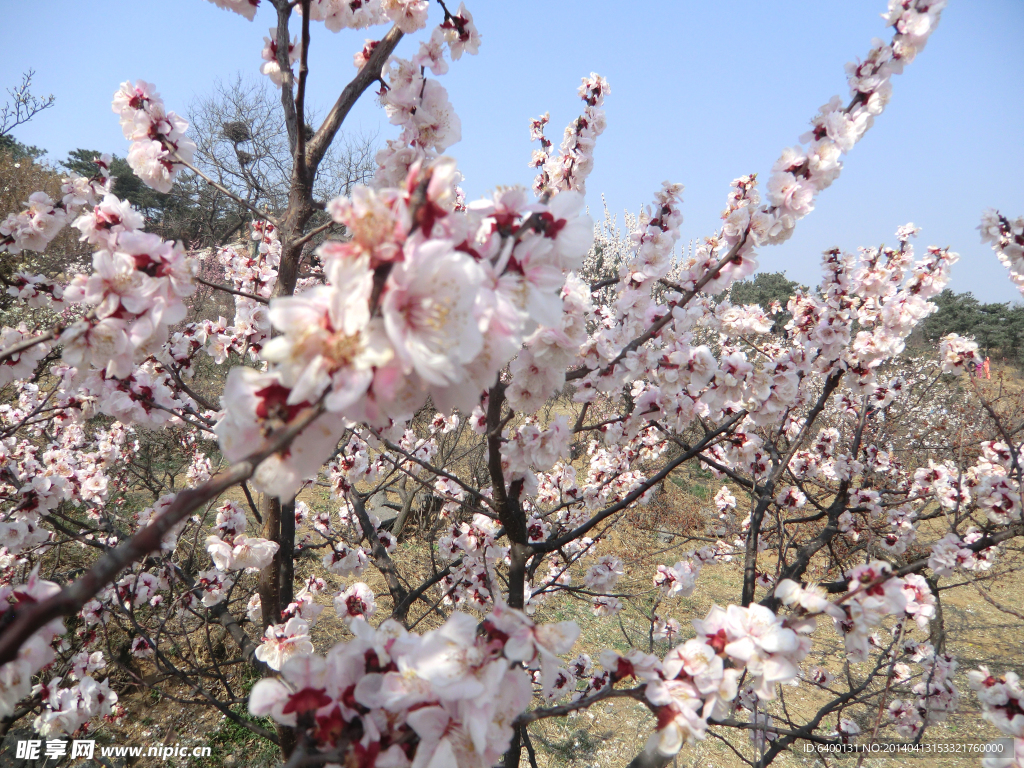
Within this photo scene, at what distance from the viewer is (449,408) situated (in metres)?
0.73

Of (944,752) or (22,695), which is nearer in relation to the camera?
(22,695)

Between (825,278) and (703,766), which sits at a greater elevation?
(825,278)

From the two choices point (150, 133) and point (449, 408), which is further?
point (150, 133)

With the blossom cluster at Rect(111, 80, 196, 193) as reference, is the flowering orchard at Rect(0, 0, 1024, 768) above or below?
below

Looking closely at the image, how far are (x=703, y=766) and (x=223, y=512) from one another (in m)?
4.12

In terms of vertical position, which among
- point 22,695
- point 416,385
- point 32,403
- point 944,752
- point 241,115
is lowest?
point 944,752

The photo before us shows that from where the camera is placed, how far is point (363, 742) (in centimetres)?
83

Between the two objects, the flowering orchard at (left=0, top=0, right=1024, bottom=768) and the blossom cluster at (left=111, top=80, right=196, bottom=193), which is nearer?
the flowering orchard at (left=0, top=0, right=1024, bottom=768)

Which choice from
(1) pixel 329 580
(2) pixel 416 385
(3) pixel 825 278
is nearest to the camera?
(2) pixel 416 385

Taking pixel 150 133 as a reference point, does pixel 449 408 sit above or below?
below

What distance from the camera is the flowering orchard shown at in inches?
27.0

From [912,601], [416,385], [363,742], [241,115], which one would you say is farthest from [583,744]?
[241,115]

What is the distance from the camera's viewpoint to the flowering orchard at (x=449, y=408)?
685 mm

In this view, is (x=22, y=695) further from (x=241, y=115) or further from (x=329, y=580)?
(x=241, y=115)
